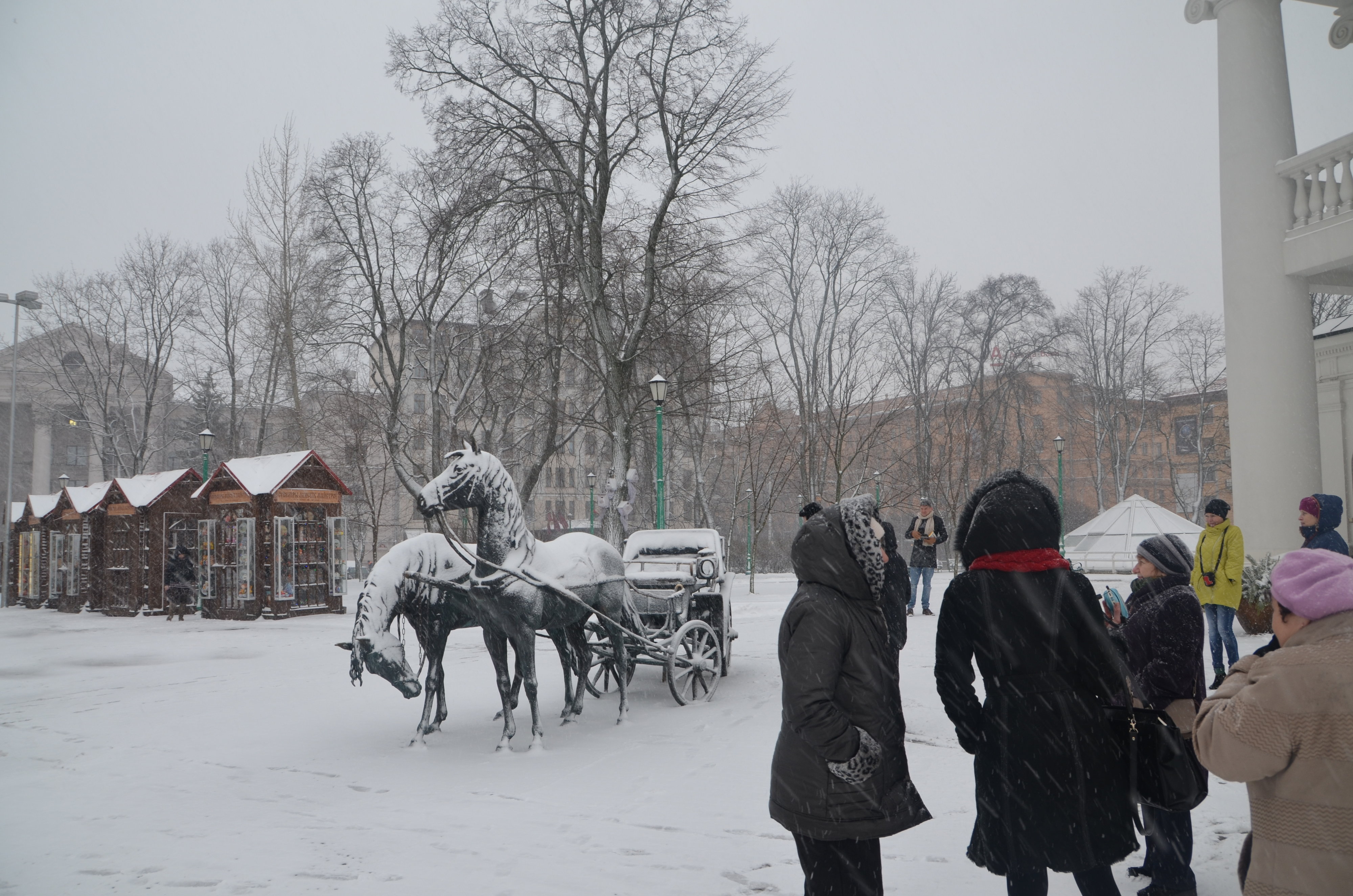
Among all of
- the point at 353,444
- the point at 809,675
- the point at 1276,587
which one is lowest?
the point at 809,675

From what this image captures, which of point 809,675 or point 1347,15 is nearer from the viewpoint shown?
point 809,675

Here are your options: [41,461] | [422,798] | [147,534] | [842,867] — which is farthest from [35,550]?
[842,867]

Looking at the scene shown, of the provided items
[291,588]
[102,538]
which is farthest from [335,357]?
[291,588]

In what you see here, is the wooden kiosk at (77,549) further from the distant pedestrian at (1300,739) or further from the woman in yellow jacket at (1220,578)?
the distant pedestrian at (1300,739)

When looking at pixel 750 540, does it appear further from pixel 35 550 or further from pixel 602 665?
pixel 35 550

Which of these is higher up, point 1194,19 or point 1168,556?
point 1194,19

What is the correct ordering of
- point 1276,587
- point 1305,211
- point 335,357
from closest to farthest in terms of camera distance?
point 1276,587 → point 1305,211 → point 335,357

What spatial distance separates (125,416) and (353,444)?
10095 mm

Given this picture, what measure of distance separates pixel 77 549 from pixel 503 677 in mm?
23400

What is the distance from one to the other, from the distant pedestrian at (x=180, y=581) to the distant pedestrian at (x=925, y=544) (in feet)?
53.4

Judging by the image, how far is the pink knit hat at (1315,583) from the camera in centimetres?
237

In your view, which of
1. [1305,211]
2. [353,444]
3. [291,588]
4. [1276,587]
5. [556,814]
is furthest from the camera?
[353,444]

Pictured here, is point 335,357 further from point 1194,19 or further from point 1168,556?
point 1168,556

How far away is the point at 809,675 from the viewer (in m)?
2.88
